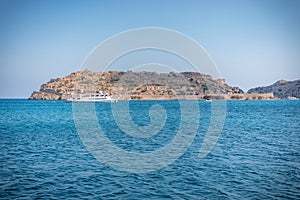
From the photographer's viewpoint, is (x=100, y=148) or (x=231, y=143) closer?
(x=100, y=148)

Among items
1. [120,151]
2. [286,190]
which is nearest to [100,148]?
[120,151]

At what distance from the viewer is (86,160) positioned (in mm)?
26656

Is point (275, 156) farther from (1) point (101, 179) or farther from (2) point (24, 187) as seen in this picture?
(2) point (24, 187)

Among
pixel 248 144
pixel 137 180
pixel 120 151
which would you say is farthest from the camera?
pixel 248 144

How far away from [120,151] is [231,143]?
13.7m

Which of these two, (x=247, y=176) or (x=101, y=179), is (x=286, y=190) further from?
(x=101, y=179)

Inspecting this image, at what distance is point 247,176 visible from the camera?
2133 centimetres

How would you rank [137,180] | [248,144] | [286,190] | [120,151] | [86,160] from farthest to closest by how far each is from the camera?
[248,144]
[120,151]
[86,160]
[137,180]
[286,190]

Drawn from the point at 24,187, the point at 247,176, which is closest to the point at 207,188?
the point at 247,176

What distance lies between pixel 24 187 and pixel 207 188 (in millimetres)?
11258

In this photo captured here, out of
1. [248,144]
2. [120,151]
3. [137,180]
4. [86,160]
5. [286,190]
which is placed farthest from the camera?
[248,144]

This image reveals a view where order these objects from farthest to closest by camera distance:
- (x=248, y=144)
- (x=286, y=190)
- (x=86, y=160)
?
(x=248, y=144) < (x=86, y=160) < (x=286, y=190)

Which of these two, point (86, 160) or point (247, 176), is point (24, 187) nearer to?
point (86, 160)

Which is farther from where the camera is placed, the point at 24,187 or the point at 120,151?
the point at 120,151
